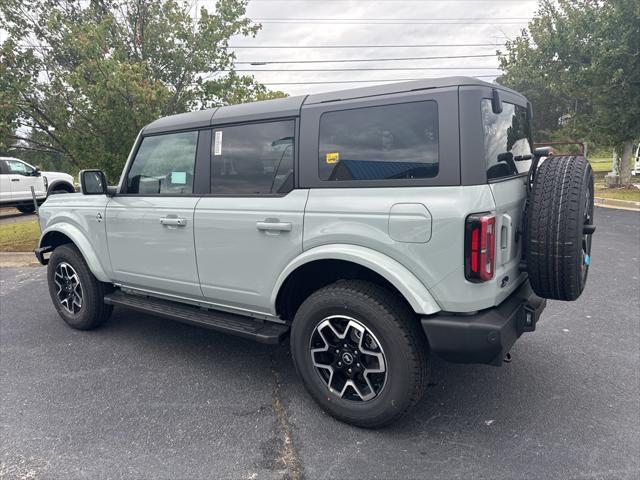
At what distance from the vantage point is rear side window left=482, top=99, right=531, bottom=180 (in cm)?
250

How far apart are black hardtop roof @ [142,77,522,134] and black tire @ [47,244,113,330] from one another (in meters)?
1.43

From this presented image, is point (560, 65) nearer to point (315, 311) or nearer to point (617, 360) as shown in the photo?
point (617, 360)

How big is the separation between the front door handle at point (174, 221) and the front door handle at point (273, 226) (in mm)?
709

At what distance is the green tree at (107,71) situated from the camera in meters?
7.28

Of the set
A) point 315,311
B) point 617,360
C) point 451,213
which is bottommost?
point 617,360

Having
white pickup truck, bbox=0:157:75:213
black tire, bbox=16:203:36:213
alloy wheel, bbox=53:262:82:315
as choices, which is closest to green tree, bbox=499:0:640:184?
alloy wheel, bbox=53:262:82:315

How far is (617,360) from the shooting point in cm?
348

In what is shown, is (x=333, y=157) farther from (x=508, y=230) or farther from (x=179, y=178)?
(x=179, y=178)

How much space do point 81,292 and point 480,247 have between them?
371 cm

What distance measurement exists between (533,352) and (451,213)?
79.2 inches

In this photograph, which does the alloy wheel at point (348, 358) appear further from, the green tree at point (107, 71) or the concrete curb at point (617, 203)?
the concrete curb at point (617, 203)

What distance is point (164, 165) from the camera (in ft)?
12.1

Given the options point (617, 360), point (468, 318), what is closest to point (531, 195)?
point (468, 318)

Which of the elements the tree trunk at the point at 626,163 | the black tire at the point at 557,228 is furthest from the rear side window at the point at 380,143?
the tree trunk at the point at 626,163
